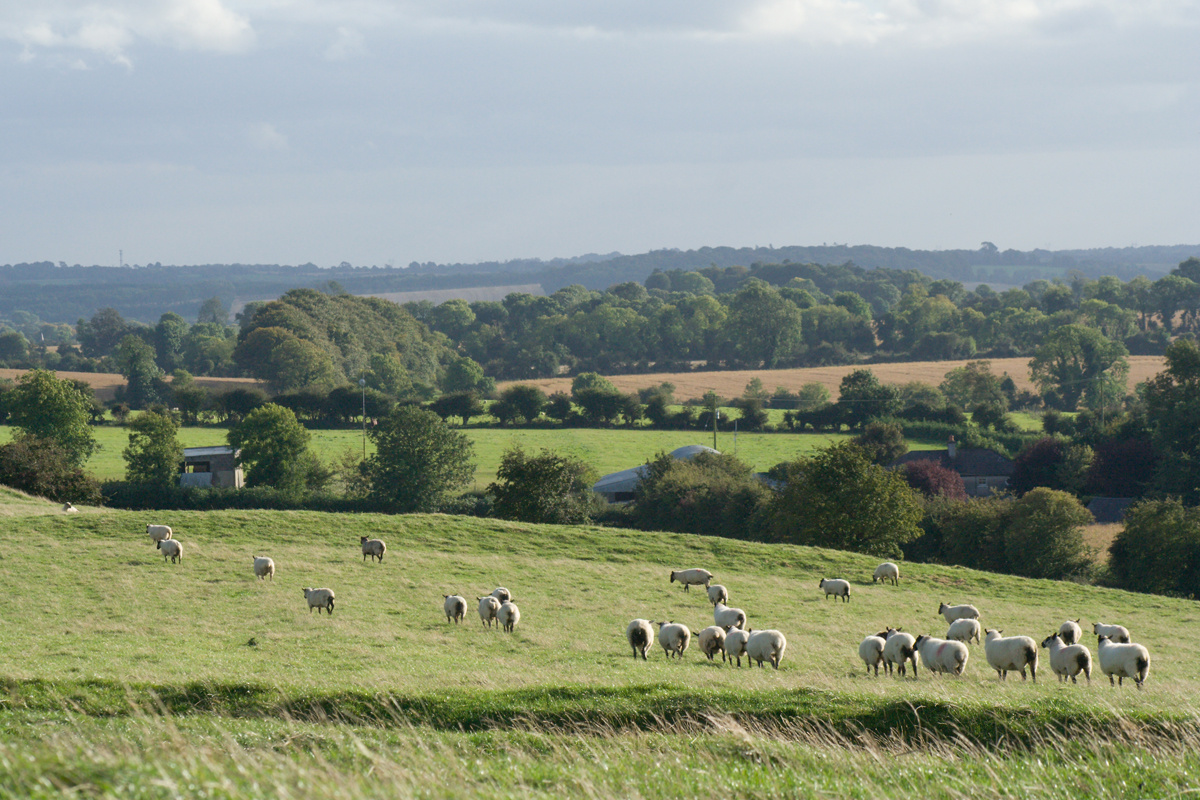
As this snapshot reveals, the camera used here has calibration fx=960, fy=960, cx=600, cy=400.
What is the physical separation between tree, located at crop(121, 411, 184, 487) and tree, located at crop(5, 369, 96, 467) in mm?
5377

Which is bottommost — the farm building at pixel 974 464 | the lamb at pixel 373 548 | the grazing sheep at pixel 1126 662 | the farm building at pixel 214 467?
the farm building at pixel 974 464

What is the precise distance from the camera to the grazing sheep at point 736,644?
2392cm

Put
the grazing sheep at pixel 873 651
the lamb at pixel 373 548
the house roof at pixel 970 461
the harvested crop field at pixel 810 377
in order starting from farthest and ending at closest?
the harvested crop field at pixel 810 377 < the house roof at pixel 970 461 < the lamb at pixel 373 548 < the grazing sheep at pixel 873 651

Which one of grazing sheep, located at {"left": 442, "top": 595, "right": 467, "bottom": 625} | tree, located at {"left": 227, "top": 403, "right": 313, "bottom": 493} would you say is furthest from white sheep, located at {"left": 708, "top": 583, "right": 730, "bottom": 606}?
tree, located at {"left": 227, "top": 403, "right": 313, "bottom": 493}

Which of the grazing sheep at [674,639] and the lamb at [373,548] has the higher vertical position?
the grazing sheep at [674,639]

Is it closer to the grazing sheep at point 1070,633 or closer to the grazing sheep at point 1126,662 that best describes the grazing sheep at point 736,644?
the grazing sheep at point 1126,662

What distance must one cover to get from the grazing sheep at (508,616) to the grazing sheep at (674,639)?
468 cm

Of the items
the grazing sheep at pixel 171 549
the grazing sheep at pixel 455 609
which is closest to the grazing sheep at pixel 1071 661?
the grazing sheep at pixel 455 609

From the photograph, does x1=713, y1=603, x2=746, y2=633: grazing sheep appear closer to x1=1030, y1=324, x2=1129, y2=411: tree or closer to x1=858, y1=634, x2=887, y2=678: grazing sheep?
x1=858, y1=634, x2=887, y2=678: grazing sheep

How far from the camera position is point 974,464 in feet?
298

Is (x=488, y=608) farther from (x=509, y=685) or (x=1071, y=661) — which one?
(x=1071, y=661)

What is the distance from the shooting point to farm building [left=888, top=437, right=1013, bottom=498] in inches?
3440

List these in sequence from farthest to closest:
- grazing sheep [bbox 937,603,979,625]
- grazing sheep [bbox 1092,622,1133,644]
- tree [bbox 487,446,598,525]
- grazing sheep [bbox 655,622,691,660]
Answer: tree [bbox 487,446,598,525], grazing sheep [bbox 937,603,979,625], grazing sheep [bbox 1092,622,1133,644], grazing sheep [bbox 655,622,691,660]

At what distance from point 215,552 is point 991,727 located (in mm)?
31192
